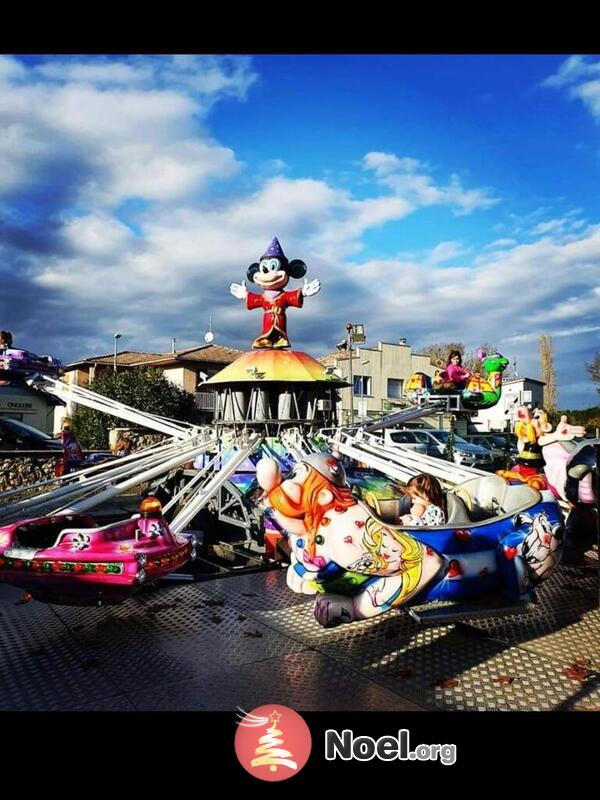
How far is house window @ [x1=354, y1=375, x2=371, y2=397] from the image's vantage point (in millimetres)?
31270

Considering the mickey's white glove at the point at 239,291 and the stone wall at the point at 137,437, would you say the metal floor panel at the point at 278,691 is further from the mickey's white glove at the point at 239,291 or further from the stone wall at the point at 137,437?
the stone wall at the point at 137,437

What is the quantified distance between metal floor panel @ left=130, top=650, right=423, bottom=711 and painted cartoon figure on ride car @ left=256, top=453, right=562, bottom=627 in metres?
0.42

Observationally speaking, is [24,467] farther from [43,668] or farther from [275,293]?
[43,668]

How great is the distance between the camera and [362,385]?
31.4 m

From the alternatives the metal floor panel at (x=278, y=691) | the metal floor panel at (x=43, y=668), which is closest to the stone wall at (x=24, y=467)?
the metal floor panel at (x=43, y=668)

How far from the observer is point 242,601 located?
5.86 m

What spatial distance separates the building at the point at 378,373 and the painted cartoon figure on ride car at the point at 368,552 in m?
25.4

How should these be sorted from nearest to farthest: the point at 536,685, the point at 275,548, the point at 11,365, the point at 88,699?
the point at 88,699 < the point at 536,685 < the point at 275,548 < the point at 11,365

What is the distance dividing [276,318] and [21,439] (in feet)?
32.5

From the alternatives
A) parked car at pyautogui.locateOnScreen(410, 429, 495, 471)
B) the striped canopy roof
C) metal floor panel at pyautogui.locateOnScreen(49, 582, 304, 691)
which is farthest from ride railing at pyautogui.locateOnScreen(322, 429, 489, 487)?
parked car at pyautogui.locateOnScreen(410, 429, 495, 471)

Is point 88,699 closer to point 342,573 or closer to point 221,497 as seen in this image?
point 342,573

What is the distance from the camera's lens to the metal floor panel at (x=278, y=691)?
12.1 ft
